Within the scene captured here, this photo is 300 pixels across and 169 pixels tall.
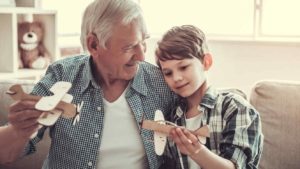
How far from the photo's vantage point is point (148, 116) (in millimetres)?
1439

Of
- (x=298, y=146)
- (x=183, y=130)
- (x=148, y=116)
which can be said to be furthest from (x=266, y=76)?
(x=183, y=130)

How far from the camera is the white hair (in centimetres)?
134

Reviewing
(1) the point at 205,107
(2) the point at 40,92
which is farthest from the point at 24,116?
(1) the point at 205,107

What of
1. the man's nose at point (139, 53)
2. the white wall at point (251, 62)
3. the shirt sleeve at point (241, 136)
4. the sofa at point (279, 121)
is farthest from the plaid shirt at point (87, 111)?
the white wall at point (251, 62)

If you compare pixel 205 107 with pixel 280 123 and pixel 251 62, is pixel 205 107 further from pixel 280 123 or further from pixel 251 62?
pixel 251 62

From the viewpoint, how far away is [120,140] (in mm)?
1406

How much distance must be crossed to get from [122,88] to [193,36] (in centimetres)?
29

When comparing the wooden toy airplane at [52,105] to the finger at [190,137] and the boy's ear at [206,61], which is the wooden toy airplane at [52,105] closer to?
the finger at [190,137]

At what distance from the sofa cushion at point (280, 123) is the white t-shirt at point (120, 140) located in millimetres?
473

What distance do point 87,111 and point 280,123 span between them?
2.22 feet

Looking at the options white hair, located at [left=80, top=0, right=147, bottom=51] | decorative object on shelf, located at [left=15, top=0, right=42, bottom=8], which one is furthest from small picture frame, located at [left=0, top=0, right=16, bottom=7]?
white hair, located at [left=80, top=0, right=147, bottom=51]

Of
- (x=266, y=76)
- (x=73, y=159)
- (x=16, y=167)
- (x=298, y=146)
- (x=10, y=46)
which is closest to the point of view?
(x=73, y=159)

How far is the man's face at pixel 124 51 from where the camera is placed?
4.42ft

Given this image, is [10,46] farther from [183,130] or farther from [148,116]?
[183,130]
